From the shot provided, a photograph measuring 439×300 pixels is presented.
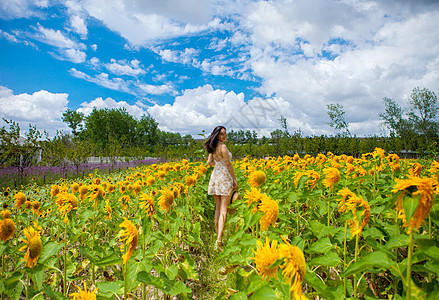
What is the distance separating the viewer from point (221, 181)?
416cm

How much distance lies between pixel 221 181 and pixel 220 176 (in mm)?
97

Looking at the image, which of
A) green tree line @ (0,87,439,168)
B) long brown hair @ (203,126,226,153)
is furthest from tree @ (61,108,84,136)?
long brown hair @ (203,126,226,153)

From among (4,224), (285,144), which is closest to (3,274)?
(4,224)

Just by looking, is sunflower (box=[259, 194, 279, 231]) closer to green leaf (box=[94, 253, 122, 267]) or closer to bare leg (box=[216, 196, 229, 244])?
green leaf (box=[94, 253, 122, 267])

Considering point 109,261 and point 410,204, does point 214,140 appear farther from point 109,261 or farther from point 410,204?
point 410,204

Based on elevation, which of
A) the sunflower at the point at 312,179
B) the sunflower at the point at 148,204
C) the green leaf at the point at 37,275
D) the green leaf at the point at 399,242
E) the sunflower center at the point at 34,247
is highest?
the sunflower at the point at 312,179

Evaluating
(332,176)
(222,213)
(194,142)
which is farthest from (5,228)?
(194,142)

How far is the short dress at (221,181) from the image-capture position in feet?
13.5

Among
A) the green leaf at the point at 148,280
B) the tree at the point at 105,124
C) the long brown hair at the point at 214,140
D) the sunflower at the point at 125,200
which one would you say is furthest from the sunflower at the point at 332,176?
the tree at the point at 105,124

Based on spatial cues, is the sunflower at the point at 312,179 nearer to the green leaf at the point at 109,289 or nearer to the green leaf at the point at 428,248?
the green leaf at the point at 428,248

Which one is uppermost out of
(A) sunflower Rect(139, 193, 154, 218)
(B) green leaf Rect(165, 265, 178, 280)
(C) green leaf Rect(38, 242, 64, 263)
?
(A) sunflower Rect(139, 193, 154, 218)

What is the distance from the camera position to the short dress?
4117 millimetres

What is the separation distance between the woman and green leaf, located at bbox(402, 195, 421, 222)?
127 inches

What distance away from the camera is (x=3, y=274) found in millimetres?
1972
